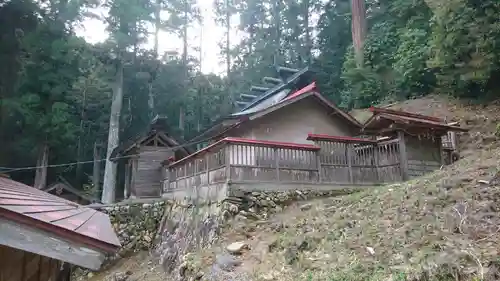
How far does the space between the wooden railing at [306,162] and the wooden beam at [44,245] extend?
791 centimetres

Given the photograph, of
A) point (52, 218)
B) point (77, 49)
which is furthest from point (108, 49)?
point (52, 218)

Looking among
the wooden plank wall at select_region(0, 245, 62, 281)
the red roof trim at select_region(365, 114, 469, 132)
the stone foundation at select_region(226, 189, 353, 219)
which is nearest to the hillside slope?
the stone foundation at select_region(226, 189, 353, 219)

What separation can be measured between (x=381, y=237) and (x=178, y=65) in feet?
94.2

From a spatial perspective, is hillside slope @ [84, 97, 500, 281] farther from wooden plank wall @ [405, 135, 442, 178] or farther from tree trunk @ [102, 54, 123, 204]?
tree trunk @ [102, 54, 123, 204]

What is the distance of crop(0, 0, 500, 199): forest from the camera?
16.8m

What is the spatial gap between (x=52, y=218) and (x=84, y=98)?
28.1m

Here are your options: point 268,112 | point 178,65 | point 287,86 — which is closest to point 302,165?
point 268,112

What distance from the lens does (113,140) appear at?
2384 cm

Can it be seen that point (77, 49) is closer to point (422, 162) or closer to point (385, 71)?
point (385, 71)

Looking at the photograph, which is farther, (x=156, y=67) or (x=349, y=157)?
(x=156, y=67)

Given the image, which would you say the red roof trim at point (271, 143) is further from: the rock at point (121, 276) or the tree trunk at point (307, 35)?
the tree trunk at point (307, 35)

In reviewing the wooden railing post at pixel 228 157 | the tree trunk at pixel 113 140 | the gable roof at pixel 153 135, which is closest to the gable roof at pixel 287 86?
the gable roof at pixel 153 135

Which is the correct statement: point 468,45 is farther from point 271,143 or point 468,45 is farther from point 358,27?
point 271,143

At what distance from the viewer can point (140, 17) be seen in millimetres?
27828
